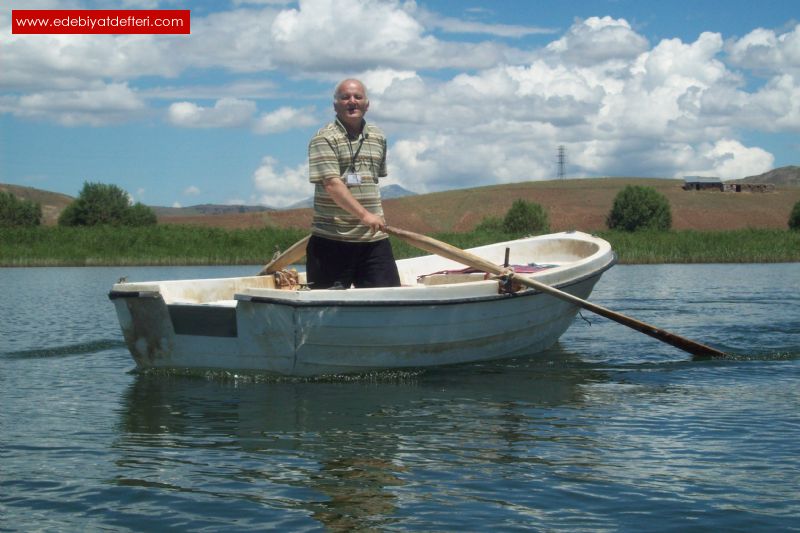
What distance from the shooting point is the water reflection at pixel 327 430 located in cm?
509

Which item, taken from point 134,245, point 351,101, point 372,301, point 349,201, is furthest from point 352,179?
point 134,245

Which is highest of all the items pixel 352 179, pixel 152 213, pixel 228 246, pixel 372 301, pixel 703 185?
pixel 703 185

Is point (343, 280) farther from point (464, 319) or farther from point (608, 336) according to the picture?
point (608, 336)

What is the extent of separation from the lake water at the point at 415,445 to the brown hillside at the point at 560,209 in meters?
70.4

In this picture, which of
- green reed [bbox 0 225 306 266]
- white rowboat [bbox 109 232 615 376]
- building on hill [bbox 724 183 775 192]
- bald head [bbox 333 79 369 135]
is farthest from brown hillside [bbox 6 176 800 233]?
bald head [bbox 333 79 369 135]

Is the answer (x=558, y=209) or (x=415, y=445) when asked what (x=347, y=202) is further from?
(x=558, y=209)

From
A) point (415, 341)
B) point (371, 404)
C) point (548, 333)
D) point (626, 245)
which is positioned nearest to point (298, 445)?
point (371, 404)

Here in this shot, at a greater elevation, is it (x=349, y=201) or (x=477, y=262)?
(x=349, y=201)

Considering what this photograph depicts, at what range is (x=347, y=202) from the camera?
7.53 metres

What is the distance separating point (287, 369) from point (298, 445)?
1933 mm

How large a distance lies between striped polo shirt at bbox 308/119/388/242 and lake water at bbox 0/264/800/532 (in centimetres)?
131

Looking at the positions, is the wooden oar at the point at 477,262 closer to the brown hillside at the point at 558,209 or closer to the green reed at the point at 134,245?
the green reed at the point at 134,245

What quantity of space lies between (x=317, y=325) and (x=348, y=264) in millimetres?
718

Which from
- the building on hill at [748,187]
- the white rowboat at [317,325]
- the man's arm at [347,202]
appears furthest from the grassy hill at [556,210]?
the man's arm at [347,202]
